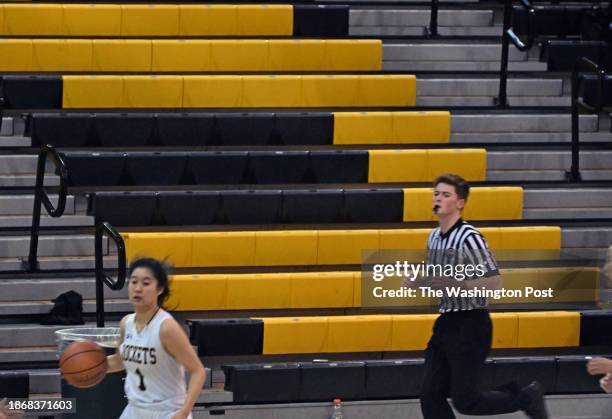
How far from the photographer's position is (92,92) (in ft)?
31.3

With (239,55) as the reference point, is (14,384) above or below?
below

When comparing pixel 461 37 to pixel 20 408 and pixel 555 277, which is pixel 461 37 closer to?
pixel 555 277

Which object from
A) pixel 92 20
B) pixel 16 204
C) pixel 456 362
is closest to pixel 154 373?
pixel 456 362

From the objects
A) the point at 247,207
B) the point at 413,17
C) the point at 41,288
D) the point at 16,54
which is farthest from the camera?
the point at 413,17

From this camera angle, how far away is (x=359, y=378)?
809cm

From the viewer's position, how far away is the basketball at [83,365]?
577cm

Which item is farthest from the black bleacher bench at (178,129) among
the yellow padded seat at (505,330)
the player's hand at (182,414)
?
the player's hand at (182,414)

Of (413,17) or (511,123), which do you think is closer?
(511,123)

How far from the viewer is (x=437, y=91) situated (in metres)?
10.2

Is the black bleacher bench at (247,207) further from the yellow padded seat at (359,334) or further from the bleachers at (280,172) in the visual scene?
the yellow padded seat at (359,334)

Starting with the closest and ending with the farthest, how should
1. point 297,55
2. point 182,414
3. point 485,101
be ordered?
1. point 182,414
2. point 297,55
3. point 485,101

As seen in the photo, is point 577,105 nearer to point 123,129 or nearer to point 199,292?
point 199,292

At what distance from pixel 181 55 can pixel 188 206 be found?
5.11 ft

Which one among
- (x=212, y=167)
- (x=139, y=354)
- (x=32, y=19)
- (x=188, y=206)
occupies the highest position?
(x=32, y=19)
